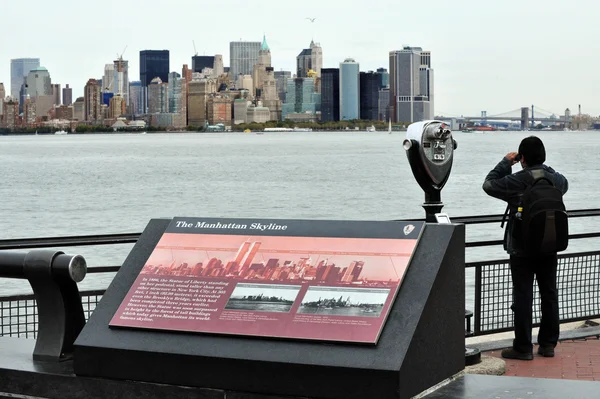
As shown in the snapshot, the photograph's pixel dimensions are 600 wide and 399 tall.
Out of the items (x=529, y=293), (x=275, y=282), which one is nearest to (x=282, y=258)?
(x=275, y=282)

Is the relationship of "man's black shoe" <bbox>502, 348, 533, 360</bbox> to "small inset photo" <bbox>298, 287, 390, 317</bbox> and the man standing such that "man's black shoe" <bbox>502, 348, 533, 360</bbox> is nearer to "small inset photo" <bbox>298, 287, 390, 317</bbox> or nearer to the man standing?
the man standing

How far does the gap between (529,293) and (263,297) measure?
3.37 metres

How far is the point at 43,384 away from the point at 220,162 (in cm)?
10026

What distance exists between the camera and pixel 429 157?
6.44m

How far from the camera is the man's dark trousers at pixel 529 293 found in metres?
7.65

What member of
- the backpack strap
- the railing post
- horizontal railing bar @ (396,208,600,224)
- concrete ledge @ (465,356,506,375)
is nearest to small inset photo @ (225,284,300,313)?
the railing post

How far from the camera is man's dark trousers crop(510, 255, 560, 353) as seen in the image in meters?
7.65

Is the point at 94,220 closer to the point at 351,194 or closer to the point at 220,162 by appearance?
the point at 351,194

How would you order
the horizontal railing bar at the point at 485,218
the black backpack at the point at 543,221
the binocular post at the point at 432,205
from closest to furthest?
1. the binocular post at the point at 432,205
2. the black backpack at the point at 543,221
3. the horizontal railing bar at the point at 485,218

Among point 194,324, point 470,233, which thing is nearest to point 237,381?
point 194,324

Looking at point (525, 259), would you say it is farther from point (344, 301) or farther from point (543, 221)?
point (344, 301)

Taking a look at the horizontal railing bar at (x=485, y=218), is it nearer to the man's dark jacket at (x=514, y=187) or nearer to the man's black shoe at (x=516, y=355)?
the man's dark jacket at (x=514, y=187)

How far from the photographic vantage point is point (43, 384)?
5320mm

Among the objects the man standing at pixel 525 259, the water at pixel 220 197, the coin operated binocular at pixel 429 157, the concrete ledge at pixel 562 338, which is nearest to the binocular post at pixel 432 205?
the coin operated binocular at pixel 429 157
